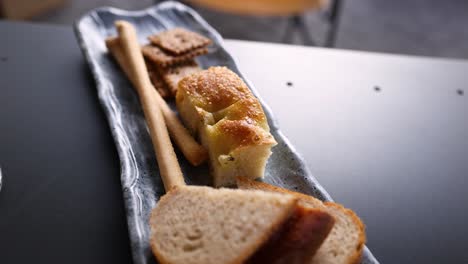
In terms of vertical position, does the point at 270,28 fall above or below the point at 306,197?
below

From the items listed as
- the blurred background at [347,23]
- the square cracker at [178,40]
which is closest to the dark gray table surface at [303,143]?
the square cracker at [178,40]

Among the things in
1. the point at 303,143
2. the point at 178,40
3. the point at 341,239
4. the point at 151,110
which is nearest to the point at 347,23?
the point at 178,40

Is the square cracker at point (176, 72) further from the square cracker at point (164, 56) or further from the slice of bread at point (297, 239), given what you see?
the slice of bread at point (297, 239)

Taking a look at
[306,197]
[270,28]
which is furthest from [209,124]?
[270,28]

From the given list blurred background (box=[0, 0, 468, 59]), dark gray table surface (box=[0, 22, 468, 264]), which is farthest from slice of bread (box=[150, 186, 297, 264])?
blurred background (box=[0, 0, 468, 59])

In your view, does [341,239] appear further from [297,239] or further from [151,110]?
[151,110]

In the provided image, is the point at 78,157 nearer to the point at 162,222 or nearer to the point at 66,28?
the point at 162,222
